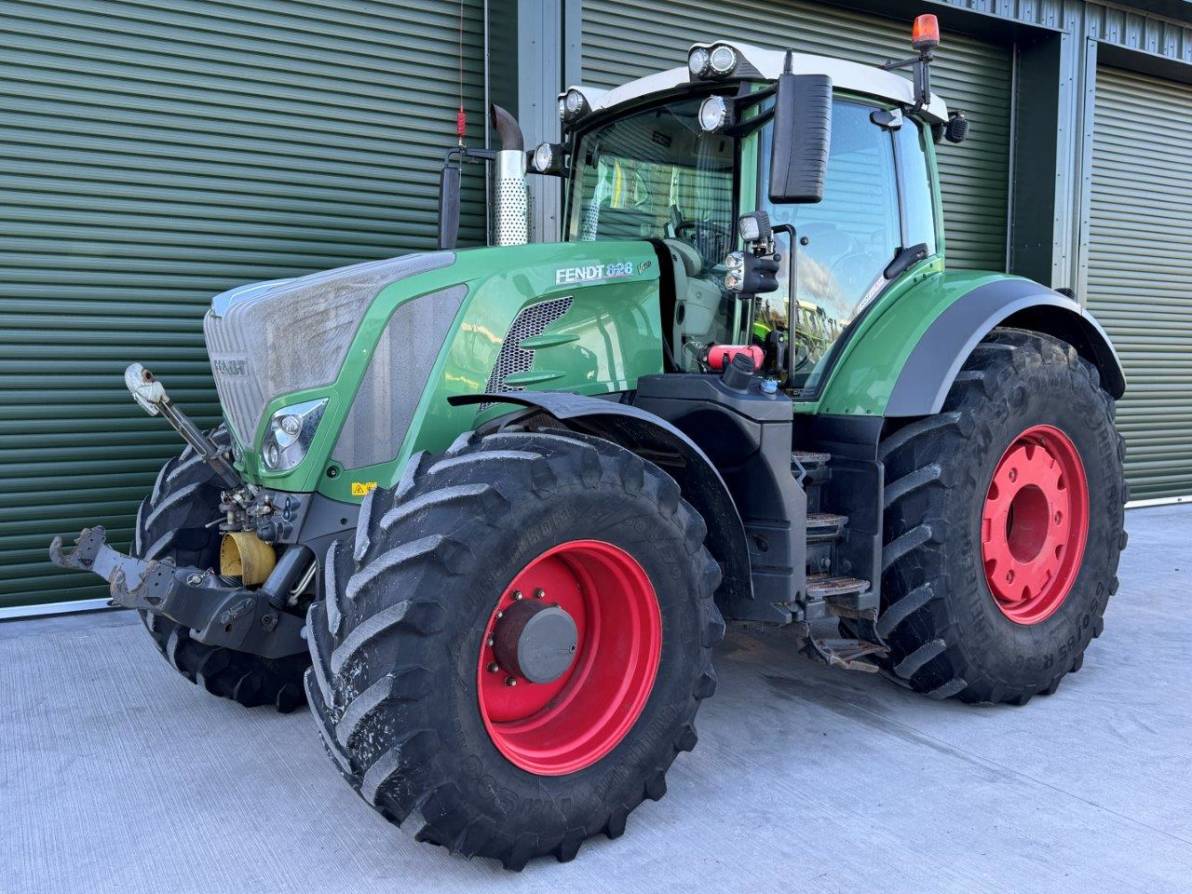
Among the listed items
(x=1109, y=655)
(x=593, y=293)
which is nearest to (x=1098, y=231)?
(x=1109, y=655)

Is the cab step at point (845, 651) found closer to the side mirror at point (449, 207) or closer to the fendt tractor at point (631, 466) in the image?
the fendt tractor at point (631, 466)

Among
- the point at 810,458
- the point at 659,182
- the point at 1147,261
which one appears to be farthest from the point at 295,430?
the point at 1147,261

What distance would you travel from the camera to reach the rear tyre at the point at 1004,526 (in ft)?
11.7

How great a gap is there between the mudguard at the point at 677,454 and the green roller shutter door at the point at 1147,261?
273 inches

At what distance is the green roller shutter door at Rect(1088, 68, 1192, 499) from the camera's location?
8938 mm

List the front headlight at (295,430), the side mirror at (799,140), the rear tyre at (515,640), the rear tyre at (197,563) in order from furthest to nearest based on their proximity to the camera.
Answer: the rear tyre at (197,563), the front headlight at (295,430), the side mirror at (799,140), the rear tyre at (515,640)

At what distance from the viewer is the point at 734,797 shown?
10.1 feet

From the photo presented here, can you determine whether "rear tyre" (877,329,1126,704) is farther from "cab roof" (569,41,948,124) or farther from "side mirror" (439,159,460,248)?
"side mirror" (439,159,460,248)

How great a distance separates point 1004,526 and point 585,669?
6.04ft

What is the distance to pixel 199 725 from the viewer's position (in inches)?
144

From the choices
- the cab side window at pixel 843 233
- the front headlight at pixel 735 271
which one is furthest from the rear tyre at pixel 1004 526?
the front headlight at pixel 735 271

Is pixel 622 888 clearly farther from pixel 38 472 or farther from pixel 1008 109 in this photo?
pixel 1008 109

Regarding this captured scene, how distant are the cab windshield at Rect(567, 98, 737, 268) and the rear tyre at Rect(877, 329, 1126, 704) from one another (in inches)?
40.2

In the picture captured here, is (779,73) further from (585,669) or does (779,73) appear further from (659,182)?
(585,669)
